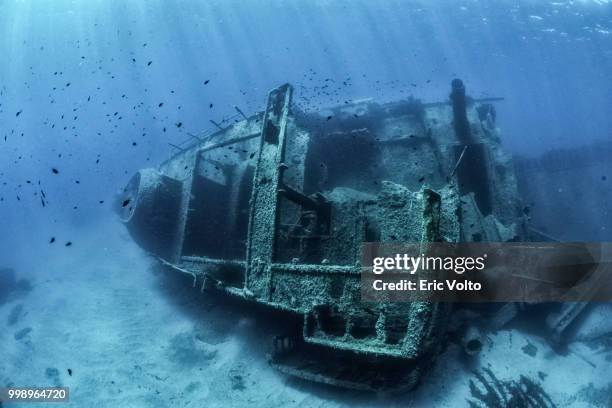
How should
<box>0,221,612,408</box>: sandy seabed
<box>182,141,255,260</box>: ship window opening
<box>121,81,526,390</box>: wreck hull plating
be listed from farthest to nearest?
<box>182,141,255,260</box>: ship window opening
<box>0,221,612,408</box>: sandy seabed
<box>121,81,526,390</box>: wreck hull plating

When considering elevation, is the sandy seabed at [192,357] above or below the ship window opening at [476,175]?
below

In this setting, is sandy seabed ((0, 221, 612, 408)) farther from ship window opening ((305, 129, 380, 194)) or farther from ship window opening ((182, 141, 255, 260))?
ship window opening ((305, 129, 380, 194))

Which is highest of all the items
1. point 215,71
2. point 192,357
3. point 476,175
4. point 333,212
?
point 215,71

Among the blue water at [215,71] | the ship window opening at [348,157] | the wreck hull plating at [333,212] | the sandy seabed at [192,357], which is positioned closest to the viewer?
the wreck hull plating at [333,212]

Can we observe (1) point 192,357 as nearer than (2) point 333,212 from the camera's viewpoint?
No

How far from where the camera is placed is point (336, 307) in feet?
12.8

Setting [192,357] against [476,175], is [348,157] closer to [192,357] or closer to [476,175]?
[476,175]

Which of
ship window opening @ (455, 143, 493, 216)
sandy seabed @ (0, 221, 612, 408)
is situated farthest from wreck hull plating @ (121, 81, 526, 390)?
sandy seabed @ (0, 221, 612, 408)

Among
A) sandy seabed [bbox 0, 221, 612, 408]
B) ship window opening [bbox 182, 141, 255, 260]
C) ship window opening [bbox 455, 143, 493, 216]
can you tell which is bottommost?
sandy seabed [bbox 0, 221, 612, 408]

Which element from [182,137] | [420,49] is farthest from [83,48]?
[420,49]

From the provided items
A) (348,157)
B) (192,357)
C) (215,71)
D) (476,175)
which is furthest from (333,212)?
(215,71)

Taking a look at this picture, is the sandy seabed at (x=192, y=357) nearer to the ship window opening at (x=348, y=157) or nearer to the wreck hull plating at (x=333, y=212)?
the wreck hull plating at (x=333, y=212)

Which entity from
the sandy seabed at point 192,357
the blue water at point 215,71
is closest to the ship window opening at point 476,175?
the sandy seabed at point 192,357

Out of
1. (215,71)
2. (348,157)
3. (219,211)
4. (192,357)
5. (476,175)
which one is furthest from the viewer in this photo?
(215,71)
